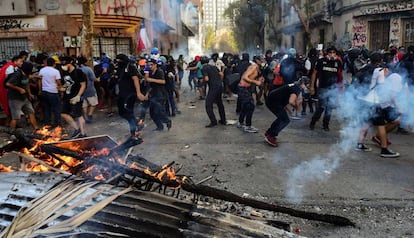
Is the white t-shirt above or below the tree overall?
below

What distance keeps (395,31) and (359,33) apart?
2.34 metres

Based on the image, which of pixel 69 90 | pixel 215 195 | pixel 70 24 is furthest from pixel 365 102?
pixel 70 24

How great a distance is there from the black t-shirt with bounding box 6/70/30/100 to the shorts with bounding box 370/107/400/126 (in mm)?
6610

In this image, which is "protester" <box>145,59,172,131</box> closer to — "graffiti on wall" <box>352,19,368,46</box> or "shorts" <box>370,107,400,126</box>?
"shorts" <box>370,107,400,126</box>

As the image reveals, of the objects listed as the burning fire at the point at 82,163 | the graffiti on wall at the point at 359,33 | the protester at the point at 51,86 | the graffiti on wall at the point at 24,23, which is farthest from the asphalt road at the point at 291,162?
the graffiti on wall at the point at 359,33

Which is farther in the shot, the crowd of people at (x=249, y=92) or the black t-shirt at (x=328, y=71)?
the black t-shirt at (x=328, y=71)

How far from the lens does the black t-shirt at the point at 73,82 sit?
305 inches

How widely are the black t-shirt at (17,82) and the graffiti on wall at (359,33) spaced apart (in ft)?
56.6

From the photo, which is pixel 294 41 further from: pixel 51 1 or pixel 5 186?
pixel 5 186

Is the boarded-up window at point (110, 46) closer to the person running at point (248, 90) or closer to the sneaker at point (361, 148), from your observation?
the person running at point (248, 90)

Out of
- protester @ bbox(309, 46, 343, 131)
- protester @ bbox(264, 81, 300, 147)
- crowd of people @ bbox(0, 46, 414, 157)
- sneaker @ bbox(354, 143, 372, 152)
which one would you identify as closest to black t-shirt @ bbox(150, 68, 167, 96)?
crowd of people @ bbox(0, 46, 414, 157)

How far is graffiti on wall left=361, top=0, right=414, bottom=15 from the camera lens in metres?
17.5

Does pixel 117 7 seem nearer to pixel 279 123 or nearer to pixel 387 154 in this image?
pixel 279 123

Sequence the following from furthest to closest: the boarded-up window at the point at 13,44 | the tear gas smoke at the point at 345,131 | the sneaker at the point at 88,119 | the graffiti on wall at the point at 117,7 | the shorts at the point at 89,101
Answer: the graffiti on wall at the point at 117,7
the boarded-up window at the point at 13,44
the sneaker at the point at 88,119
the shorts at the point at 89,101
the tear gas smoke at the point at 345,131
